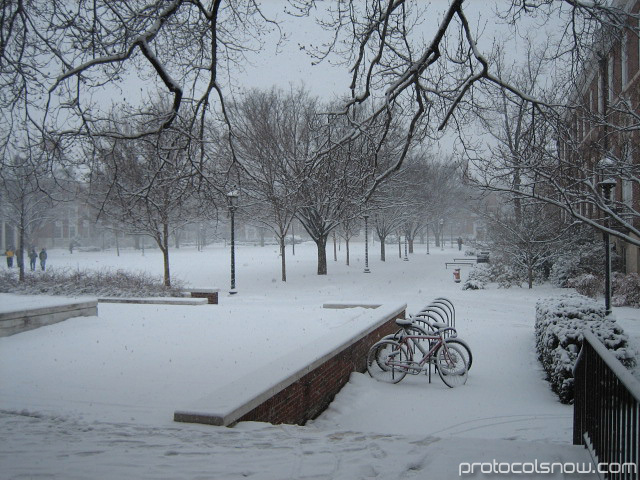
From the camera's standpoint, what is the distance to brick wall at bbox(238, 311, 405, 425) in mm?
5273

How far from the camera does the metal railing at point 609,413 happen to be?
2859 mm

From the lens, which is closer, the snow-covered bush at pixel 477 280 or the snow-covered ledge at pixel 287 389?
the snow-covered ledge at pixel 287 389

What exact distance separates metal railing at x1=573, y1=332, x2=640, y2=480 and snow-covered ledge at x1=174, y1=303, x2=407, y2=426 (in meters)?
2.90

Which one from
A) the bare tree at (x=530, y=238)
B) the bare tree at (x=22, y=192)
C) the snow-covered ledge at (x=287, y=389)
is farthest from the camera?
the bare tree at (x=530, y=238)

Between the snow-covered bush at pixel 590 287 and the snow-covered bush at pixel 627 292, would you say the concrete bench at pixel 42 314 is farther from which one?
the snow-covered bush at pixel 590 287

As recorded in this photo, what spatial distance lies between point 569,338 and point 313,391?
3962 mm

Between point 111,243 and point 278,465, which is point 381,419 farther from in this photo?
point 111,243

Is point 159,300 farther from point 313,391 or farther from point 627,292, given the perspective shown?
point 627,292

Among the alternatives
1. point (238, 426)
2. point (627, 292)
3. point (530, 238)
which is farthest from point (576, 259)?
point (238, 426)

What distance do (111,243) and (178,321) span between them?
236 feet

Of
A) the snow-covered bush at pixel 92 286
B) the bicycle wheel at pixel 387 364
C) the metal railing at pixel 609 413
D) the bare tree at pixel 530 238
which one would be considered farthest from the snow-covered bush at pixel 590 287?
the metal railing at pixel 609 413

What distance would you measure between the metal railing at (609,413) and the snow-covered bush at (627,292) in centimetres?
1219

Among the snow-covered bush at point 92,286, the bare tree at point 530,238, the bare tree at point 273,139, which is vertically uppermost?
the bare tree at point 273,139

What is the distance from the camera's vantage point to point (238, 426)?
4617 millimetres
